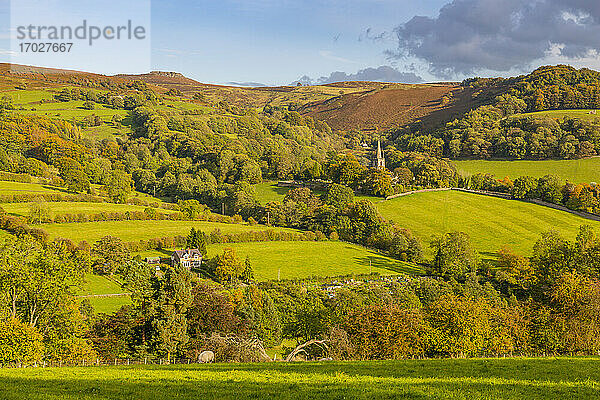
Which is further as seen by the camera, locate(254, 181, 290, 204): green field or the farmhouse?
locate(254, 181, 290, 204): green field

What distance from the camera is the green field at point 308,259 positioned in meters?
53.9

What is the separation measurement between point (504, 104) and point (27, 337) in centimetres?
15225

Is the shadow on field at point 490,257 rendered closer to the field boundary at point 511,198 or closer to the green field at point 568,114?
the field boundary at point 511,198

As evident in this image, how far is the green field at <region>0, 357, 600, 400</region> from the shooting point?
42.3 feet

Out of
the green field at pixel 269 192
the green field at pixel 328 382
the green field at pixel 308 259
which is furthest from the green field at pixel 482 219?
the green field at pixel 328 382

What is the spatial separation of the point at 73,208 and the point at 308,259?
3735cm

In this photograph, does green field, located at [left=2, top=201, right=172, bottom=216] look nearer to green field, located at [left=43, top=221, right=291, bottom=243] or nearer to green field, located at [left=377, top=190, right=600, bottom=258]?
green field, located at [left=43, top=221, right=291, bottom=243]

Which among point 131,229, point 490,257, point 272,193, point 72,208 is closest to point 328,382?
point 490,257

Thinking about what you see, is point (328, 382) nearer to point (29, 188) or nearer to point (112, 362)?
point (112, 362)

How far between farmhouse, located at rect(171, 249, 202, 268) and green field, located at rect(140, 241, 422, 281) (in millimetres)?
2597

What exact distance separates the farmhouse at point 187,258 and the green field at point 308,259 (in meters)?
2.60

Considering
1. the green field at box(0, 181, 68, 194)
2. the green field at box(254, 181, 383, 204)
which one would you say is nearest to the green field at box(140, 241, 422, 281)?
the green field at box(254, 181, 383, 204)

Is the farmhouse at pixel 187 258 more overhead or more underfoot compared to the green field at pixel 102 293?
more overhead

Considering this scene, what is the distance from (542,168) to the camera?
9456 cm
